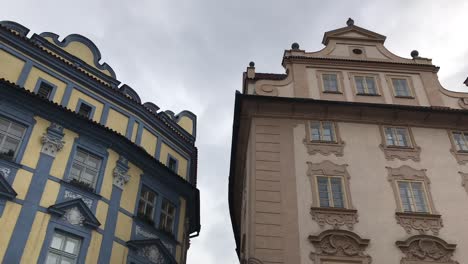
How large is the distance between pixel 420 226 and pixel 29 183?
1421cm

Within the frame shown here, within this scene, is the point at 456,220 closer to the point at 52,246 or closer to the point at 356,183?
the point at 356,183

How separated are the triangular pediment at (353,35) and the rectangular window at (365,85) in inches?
112

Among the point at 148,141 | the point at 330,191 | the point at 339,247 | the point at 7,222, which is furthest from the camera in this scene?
the point at 148,141

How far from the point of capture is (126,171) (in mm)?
20641

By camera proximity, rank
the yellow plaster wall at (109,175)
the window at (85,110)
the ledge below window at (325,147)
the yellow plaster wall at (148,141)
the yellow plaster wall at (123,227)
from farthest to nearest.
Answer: the yellow plaster wall at (148,141), the window at (85,110), the yellow plaster wall at (109,175), the yellow plaster wall at (123,227), the ledge below window at (325,147)

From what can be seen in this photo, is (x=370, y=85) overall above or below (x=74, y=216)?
above

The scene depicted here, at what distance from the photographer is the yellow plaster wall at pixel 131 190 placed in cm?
1989

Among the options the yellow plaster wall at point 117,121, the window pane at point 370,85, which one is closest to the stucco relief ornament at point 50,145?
the yellow plaster wall at point 117,121

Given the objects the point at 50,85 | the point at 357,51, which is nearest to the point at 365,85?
the point at 357,51

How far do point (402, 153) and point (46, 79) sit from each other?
50.6 feet

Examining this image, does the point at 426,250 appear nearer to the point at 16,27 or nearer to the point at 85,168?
the point at 85,168

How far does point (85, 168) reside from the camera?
63.1 ft

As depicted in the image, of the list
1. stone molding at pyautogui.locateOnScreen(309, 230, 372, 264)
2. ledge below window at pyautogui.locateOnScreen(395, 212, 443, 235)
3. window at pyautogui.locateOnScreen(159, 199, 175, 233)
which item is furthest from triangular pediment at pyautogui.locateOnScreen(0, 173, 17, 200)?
ledge below window at pyautogui.locateOnScreen(395, 212, 443, 235)

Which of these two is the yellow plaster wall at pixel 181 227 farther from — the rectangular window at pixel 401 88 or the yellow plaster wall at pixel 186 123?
the rectangular window at pixel 401 88
